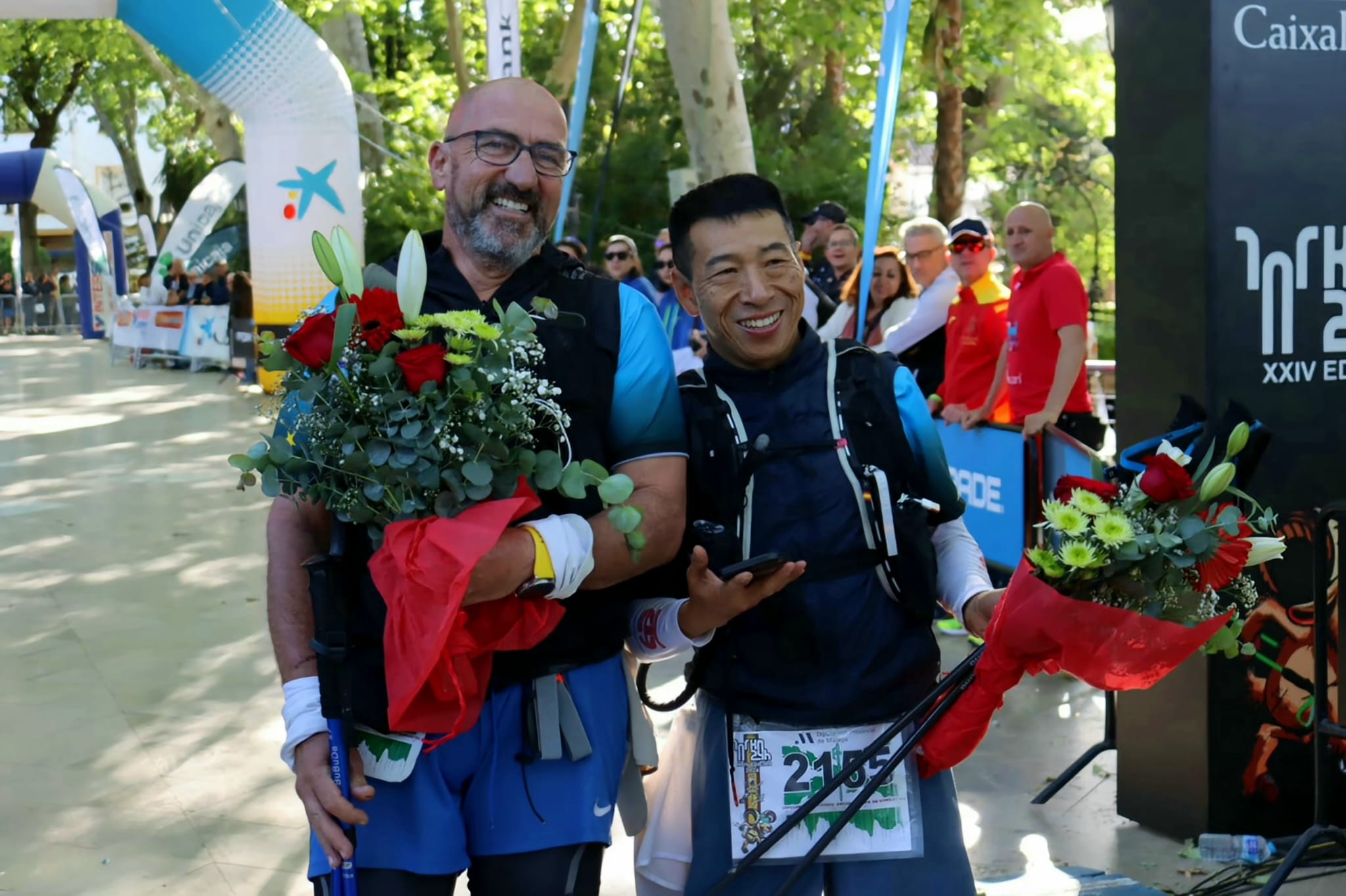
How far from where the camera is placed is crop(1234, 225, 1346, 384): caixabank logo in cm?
414

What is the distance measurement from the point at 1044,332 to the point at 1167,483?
15.3ft

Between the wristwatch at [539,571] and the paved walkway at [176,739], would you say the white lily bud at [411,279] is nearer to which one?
the wristwatch at [539,571]

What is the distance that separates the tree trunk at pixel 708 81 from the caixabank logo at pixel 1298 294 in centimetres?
878

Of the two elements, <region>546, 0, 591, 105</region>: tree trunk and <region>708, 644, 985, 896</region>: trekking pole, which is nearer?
<region>708, 644, 985, 896</region>: trekking pole

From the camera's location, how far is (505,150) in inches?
105

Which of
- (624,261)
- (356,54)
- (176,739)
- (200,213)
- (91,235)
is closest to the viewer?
(176,739)

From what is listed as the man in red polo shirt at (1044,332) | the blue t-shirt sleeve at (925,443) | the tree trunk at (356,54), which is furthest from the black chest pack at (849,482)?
the tree trunk at (356,54)

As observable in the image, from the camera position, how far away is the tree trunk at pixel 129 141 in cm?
4347

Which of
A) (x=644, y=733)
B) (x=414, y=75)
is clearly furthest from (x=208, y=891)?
(x=414, y=75)

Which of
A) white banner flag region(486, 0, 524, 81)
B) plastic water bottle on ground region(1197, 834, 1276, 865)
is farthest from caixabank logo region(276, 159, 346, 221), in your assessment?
plastic water bottle on ground region(1197, 834, 1276, 865)

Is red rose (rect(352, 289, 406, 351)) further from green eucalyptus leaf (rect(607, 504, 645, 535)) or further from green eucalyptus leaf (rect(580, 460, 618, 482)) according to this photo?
green eucalyptus leaf (rect(607, 504, 645, 535))

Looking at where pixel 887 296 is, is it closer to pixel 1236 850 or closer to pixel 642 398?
pixel 1236 850

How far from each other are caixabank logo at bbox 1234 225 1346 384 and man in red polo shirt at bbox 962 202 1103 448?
8.00 feet

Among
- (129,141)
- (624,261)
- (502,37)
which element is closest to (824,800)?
(624,261)
